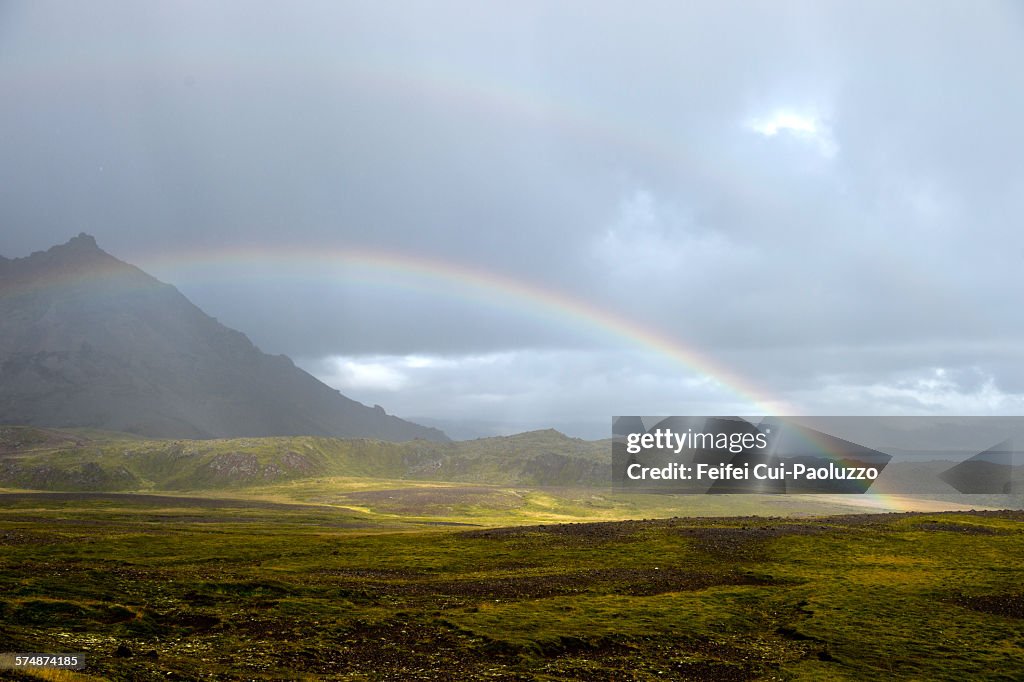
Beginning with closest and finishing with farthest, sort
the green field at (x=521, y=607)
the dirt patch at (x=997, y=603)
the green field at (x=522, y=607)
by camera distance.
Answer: the green field at (x=521, y=607) → the green field at (x=522, y=607) → the dirt patch at (x=997, y=603)

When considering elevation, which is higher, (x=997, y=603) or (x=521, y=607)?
(x=997, y=603)

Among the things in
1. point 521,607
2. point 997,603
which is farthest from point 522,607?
point 997,603

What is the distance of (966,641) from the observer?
47.8 metres

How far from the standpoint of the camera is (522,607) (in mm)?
57531

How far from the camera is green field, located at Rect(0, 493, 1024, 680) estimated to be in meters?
40.9

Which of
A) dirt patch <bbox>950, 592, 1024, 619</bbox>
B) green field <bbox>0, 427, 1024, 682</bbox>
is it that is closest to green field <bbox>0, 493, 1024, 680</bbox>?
green field <bbox>0, 427, 1024, 682</bbox>

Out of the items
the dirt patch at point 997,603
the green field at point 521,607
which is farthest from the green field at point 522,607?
the dirt patch at point 997,603

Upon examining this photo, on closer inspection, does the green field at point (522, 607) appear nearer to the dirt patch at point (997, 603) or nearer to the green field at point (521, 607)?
the green field at point (521, 607)

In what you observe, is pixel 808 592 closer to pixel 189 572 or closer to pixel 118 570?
pixel 189 572

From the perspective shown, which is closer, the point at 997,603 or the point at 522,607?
the point at 522,607

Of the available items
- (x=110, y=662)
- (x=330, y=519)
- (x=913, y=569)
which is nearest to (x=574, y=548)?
(x=913, y=569)

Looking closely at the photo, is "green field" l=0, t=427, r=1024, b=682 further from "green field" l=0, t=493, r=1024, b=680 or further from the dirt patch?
the dirt patch

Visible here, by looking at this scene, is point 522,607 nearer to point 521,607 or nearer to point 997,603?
point 521,607

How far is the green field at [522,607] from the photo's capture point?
40.9 m
